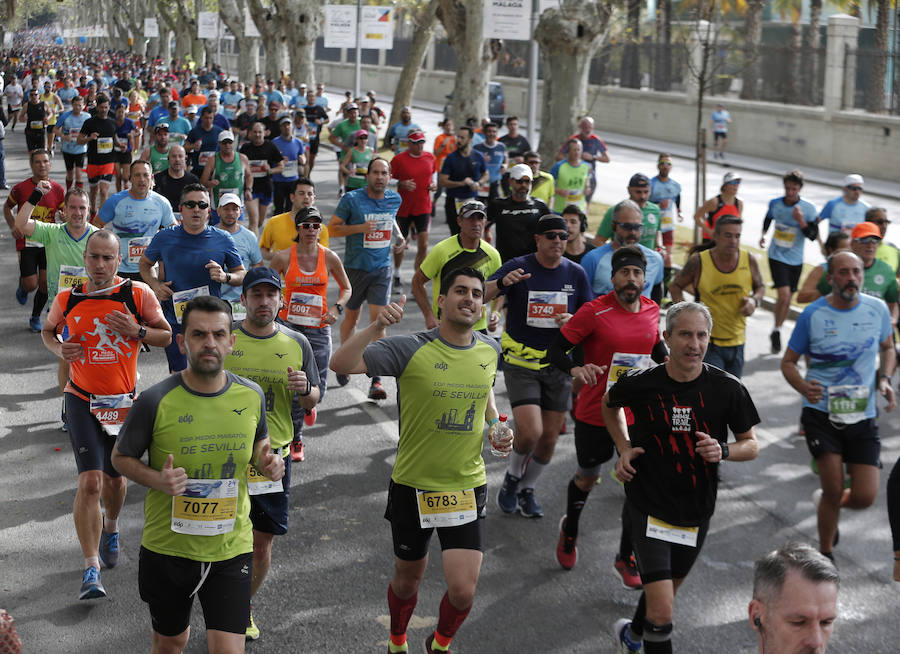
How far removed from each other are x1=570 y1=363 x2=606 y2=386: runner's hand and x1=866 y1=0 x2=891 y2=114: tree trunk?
26.6 metres

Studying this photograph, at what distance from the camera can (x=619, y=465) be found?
555 cm

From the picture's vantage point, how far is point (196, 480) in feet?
16.0

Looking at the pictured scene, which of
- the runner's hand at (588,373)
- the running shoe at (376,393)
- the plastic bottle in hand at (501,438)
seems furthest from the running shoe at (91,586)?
the running shoe at (376,393)

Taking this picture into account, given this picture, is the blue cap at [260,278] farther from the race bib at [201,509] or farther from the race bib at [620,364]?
the race bib at [620,364]

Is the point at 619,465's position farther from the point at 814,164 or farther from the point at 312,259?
the point at 814,164

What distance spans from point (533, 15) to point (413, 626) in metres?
17.0

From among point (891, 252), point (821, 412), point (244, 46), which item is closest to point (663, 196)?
point (891, 252)

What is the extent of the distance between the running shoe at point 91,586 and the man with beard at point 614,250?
3943 mm

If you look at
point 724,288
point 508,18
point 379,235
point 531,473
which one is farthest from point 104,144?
point 531,473

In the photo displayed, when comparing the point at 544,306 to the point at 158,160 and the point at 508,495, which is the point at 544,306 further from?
the point at 158,160

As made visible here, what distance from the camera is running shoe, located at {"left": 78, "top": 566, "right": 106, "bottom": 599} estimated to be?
643 centimetres

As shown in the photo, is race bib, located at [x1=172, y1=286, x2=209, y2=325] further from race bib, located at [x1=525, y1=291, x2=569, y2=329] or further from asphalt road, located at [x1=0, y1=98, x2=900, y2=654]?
race bib, located at [x1=525, y1=291, x2=569, y2=329]

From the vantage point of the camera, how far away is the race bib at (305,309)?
9.06 metres

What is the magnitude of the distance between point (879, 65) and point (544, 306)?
2587 centimetres
